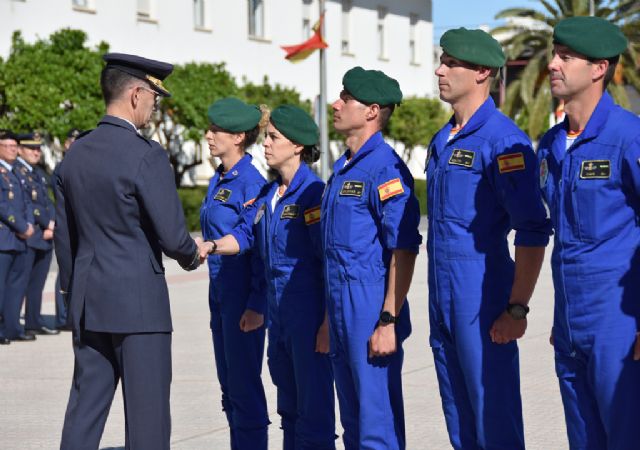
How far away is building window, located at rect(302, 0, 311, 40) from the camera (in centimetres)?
3978

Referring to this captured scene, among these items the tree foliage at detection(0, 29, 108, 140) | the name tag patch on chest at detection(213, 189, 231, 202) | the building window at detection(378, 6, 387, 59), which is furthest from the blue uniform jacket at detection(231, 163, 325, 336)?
the building window at detection(378, 6, 387, 59)

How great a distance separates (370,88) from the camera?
579 centimetres

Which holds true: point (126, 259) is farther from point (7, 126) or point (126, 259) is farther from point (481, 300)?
point (7, 126)

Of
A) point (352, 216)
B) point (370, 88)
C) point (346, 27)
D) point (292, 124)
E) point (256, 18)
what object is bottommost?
point (352, 216)

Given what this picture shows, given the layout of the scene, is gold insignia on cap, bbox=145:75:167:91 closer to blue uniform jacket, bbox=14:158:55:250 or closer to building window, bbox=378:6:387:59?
blue uniform jacket, bbox=14:158:55:250

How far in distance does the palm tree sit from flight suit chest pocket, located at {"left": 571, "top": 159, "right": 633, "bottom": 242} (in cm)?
3613

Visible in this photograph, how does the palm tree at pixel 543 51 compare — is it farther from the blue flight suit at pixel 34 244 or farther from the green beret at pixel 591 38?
the green beret at pixel 591 38

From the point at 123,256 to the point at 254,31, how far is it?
32903 mm

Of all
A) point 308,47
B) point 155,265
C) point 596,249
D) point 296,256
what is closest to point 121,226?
point 155,265

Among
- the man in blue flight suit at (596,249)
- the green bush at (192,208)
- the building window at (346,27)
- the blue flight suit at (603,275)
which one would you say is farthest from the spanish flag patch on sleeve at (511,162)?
the building window at (346,27)

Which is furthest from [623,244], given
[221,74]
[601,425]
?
[221,74]

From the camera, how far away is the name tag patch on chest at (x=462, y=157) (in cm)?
521

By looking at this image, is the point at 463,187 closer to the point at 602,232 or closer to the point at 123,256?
the point at 602,232

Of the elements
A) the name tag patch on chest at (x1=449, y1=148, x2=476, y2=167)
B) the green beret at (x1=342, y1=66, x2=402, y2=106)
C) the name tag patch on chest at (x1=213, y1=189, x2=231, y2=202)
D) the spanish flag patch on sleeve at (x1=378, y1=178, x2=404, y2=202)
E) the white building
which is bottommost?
the name tag patch on chest at (x1=213, y1=189, x2=231, y2=202)
